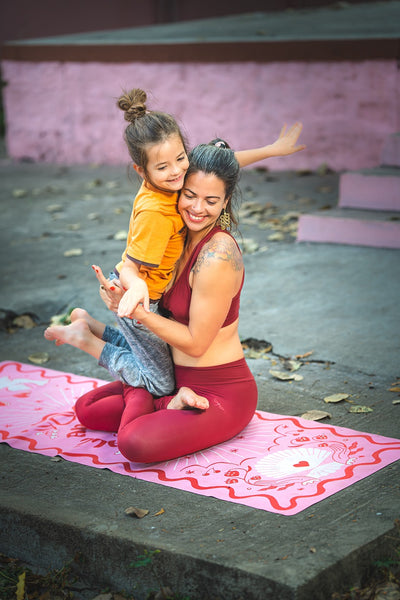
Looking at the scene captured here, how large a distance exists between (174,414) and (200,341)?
33 centimetres

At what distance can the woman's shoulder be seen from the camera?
3.10 metres

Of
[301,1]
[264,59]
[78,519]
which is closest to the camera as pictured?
[78,519]

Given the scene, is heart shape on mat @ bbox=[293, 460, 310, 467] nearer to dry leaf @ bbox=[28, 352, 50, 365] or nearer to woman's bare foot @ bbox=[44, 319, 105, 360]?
woman's bare foot @ bbox=[44, 319, 105, 360]

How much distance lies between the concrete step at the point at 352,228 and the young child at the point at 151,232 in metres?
3.13

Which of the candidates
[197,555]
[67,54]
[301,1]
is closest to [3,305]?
[197,555]

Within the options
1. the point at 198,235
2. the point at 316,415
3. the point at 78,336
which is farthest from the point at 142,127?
the point at 316,415

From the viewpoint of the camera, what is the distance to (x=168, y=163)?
3004 mm

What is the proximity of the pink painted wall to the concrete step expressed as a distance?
2.22 m

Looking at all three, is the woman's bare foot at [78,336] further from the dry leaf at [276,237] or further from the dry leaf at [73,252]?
the dry leaf at [276,237]

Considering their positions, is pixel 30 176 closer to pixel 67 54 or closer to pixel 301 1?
pixel 67 54

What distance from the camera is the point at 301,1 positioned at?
15750 millimetres

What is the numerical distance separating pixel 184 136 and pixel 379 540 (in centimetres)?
178

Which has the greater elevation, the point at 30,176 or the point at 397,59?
the point at 397,59

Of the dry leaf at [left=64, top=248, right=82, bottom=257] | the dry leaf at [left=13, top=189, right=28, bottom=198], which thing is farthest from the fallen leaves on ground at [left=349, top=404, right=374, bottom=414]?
the dry leaf at [left=13, top=189, right=28, bottom=198]
